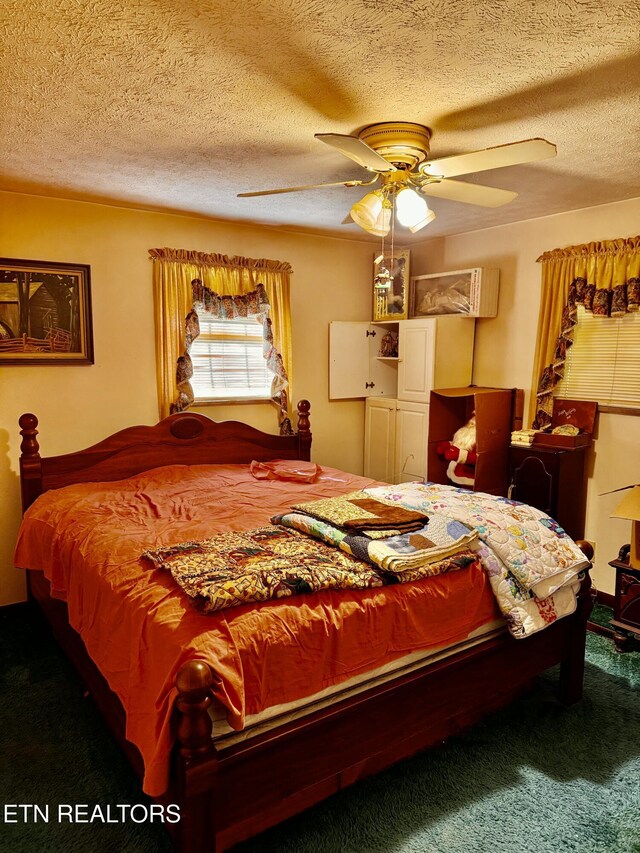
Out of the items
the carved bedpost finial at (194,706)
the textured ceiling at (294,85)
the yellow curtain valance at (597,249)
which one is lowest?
the carved bedpost finial at (194,706)

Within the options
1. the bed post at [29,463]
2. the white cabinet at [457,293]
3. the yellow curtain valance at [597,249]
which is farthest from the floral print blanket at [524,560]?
the bed post at [29,463]

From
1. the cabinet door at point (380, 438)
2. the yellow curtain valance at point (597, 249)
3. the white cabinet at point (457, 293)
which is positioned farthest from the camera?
the cabinet door at point (380, 438)

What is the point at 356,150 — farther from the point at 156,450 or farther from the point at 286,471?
the point at 156,450

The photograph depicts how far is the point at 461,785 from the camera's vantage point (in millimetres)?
2084

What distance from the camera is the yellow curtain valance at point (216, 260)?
387 cm

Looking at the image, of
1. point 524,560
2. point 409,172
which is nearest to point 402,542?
point 524,560

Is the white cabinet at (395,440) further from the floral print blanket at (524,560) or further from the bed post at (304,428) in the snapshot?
the floral print blanket at (524,560)

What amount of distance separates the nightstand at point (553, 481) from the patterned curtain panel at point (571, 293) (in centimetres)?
37

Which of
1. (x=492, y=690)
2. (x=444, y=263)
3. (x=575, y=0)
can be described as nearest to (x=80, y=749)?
(x=492, y=690)

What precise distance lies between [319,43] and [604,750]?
2.88m

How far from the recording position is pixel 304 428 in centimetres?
437

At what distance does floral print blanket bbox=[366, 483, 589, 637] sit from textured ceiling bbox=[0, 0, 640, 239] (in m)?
1.71

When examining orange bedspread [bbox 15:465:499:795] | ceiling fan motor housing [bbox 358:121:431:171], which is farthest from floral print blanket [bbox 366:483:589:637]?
ceiling fan motor housing [bbox 358:121:431:171]

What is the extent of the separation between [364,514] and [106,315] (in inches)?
94.3
